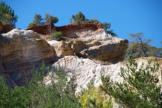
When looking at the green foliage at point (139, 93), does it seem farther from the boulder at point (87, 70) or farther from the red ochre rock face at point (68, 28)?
the red ochre rock face at point (68, 28)

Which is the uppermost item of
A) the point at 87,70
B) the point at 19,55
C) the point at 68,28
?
the point at 68,28

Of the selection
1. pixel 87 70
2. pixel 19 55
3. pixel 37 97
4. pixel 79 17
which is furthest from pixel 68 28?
pixel 37 97

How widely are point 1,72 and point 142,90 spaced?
9.84 meters

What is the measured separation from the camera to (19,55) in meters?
14.3

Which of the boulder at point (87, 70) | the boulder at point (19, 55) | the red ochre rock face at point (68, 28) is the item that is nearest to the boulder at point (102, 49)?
the red ochre rock face at point (68, 28)

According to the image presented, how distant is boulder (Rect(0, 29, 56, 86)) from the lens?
1366 cm

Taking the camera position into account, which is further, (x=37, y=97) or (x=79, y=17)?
(x=79, y=17)

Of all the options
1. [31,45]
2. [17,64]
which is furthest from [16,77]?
[31,45]

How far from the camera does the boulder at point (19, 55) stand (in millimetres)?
13657

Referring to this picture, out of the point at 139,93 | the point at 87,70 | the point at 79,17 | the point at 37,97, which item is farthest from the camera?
the point at 79,17

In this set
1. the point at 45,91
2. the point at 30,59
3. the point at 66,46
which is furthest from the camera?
the point at 66,46

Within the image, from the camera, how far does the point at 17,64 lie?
14.2 m

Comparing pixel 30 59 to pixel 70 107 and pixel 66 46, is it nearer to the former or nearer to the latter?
pixel 66 46

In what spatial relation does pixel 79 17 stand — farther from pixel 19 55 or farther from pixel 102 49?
pixel 19 55
